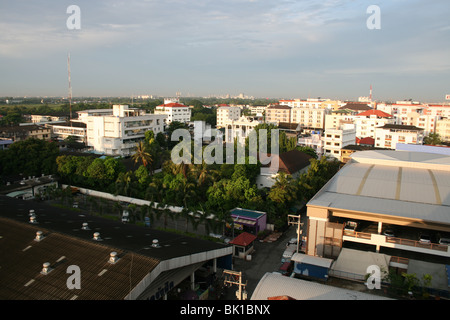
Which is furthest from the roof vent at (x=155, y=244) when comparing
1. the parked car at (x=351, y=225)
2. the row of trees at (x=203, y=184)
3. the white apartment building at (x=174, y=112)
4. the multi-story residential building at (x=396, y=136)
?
the white apartment building at (x=174, y=112)

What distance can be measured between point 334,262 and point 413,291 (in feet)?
7.81

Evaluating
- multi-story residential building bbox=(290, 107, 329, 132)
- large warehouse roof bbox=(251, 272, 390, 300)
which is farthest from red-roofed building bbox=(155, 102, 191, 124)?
large warehouse roof bbox=(251, 272, 390, 300)

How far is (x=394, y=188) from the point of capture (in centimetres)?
1351

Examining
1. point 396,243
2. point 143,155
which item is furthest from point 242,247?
point 143,155

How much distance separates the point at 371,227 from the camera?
1282 cm

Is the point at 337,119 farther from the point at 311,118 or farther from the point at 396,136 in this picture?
the point at 396,136

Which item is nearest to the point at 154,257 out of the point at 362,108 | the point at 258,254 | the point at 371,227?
the point at 258,254

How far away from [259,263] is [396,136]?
2816 cm

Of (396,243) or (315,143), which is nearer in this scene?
(396,243)

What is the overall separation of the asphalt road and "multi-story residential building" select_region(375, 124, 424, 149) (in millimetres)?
24870

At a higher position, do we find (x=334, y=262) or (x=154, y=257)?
(x=154, y=257)

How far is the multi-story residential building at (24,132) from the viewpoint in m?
34.8

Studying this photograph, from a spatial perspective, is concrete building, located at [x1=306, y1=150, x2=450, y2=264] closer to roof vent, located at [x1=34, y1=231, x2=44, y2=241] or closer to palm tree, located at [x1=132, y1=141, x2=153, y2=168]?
roof vent, located at [x1=34, y1=231, x2=44, y2=241]
